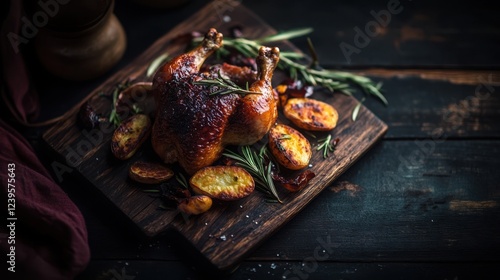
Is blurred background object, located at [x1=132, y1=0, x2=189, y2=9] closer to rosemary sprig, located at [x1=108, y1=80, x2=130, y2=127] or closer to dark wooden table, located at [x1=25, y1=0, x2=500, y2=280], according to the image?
dark wooden table, located at [x1=25, y1=0, x2=500, y2=280]

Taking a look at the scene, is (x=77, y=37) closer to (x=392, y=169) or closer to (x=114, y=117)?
(x=114, y=117)

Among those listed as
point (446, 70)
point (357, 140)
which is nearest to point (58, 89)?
point (357, 140)

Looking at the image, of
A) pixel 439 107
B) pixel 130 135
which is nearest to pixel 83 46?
pixel 130 135

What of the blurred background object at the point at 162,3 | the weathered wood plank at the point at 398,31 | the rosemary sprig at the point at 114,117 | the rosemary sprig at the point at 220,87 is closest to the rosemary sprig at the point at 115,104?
the rosemary sprig at the point at 114,117

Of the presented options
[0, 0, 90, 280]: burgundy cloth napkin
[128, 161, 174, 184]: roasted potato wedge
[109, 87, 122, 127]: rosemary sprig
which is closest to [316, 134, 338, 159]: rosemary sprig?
[128, 161, 174, 184]: roasted potato wedge

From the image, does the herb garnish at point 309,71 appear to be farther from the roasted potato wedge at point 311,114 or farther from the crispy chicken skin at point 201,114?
the crispy chicken skin at point 201,114
